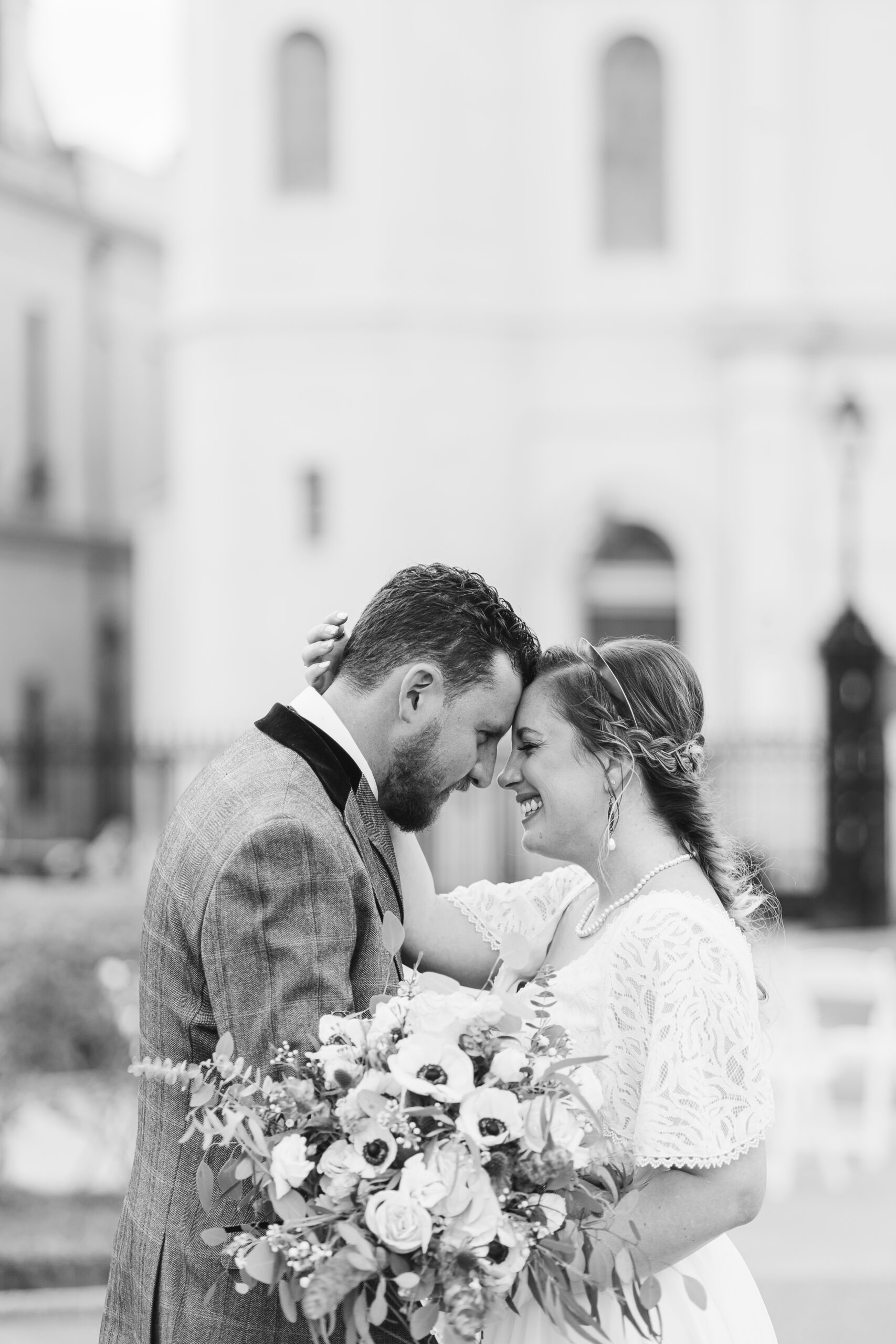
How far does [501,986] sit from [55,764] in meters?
17.3

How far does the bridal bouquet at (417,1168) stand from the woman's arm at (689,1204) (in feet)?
0.48

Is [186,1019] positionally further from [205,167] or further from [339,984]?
[205,167]

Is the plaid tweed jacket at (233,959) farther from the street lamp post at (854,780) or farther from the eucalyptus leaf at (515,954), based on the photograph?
the street lamp post at (854,780)

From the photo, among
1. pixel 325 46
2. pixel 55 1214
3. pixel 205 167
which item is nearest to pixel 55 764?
pixel 205 167

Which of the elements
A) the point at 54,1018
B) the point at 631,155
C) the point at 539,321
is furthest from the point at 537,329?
the point at 54,1018

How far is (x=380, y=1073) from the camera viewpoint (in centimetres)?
254

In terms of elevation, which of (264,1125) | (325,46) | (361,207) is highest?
(325,46)

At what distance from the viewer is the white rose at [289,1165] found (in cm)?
249

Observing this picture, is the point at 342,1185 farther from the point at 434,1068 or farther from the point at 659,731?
the point at 659,731

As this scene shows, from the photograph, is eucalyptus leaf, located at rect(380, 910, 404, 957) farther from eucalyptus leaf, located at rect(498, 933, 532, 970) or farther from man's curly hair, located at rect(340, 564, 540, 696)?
man's curly hair, located at rect(340, 564, 540, 696)

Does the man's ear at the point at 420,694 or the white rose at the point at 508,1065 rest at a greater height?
the man's ear at the point at 420,694

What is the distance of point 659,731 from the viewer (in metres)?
3.17

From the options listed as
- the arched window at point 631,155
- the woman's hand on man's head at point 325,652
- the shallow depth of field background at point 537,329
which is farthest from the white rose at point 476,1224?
the arched window at point 631,155

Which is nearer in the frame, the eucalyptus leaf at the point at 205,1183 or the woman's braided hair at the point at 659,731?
the eucalyptus leaf at the point at 205,1183
